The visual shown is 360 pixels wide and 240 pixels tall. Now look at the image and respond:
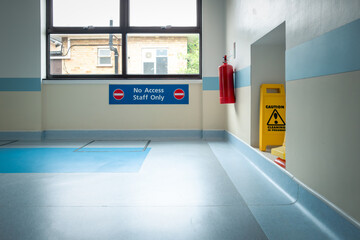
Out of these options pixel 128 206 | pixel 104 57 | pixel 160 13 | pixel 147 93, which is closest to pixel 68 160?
pixel 128 206

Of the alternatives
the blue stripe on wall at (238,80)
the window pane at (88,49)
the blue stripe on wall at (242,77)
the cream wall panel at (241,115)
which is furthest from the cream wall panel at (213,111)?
the window pane at (88,49)

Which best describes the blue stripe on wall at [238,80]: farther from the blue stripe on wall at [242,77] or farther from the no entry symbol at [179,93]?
the no entry symbol at [179,93]

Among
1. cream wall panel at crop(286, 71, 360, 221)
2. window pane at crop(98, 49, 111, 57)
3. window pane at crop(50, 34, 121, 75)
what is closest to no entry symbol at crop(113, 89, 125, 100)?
window pane at crop(50, 34, 121, 75)

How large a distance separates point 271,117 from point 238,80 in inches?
37.0

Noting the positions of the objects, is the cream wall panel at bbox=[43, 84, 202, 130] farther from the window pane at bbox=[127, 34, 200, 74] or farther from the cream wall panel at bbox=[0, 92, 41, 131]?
the window pane at bbox=[127, 34, 200, 74]

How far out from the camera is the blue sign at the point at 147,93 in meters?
5.16

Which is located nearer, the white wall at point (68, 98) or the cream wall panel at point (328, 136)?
the cream wall panel at point (328, 136)

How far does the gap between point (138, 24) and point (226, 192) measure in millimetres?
3942

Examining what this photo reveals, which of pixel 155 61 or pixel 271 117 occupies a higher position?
pixel 155 61

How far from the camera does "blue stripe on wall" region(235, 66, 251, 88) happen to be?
3.47m

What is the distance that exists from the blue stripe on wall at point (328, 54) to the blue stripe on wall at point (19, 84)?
14.9 feet

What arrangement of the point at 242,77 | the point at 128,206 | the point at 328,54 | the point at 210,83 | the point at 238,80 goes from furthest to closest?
the point at 210,83, the point at 238,80, the point at 242,77, the point at 128,206, the point at 328,54

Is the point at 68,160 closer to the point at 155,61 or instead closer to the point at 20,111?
the point at 20,111

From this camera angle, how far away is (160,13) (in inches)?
205
